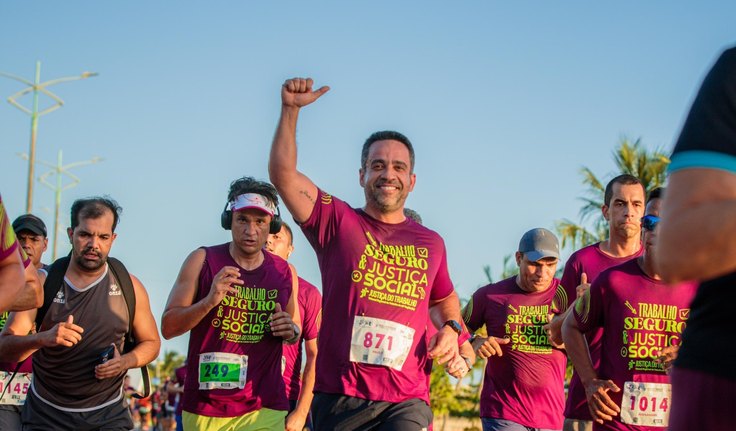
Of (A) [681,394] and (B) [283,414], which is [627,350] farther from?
(A) [681,394]

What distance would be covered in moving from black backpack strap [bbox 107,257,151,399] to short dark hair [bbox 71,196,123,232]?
326mm

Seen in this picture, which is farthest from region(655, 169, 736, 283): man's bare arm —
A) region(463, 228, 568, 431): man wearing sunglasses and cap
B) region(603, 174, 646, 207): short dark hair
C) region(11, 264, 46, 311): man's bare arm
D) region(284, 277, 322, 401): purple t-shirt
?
region(603, 174, 646, 207): short dark hair

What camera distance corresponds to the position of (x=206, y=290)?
26.3 feet

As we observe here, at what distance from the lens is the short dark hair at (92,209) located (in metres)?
8.38

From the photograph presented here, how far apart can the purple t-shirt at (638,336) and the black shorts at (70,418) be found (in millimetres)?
3732

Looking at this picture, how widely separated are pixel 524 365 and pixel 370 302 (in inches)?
135

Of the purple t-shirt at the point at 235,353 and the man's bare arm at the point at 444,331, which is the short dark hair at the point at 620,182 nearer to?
the man's bare arm at the point at 444,331

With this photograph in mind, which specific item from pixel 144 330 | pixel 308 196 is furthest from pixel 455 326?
pixel 144 330

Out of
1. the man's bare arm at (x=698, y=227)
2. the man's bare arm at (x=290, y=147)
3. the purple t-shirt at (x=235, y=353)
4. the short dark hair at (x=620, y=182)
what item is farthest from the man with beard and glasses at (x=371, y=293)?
the man's bare arm at (x=698, y=227)

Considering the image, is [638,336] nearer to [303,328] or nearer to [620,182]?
[620,182]

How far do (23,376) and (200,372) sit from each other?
214cm

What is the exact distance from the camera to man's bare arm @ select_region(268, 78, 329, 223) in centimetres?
627

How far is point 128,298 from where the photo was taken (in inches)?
325

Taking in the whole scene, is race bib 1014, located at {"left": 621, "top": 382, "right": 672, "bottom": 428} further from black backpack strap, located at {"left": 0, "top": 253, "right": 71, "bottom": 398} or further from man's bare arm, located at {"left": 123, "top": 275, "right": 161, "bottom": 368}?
black backpack strap, located at {"left": 0, "top": 253, "right": 71, "bottom": 398}
